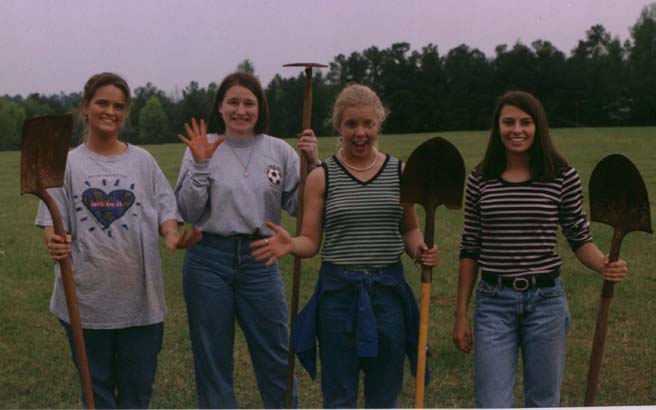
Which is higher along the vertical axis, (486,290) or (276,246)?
(276,246)

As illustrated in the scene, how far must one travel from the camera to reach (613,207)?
3.43 metres

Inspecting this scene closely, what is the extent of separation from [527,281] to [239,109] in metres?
1.56

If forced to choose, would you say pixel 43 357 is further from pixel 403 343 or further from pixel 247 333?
pixel 403 343

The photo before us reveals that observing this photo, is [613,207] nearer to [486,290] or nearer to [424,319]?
[486,290]

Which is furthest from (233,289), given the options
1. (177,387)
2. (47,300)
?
(47,300)

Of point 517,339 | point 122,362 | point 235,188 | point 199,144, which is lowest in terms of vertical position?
point 122,362

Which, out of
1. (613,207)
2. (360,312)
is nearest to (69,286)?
(360,312)

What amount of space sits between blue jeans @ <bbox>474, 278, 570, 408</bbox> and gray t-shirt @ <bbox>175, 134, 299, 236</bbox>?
114cm

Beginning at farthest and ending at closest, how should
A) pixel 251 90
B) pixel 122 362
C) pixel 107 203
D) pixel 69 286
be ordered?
pixel 251 90
pixel 122 362
pixel 107 203
pixel 69 286

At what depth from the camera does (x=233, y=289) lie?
12.2 ft

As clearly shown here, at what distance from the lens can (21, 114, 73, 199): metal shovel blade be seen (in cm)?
320

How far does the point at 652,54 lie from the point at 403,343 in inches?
1196

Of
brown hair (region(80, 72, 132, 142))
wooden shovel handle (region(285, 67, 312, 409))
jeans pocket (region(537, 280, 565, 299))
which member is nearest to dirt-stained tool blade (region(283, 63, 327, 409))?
wooden shovel handle (region(285, 67, 312, 409))

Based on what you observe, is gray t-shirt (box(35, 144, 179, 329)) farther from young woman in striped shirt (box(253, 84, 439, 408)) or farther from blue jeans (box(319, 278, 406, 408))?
blue jeans (box(319, 278, 406, 408))
